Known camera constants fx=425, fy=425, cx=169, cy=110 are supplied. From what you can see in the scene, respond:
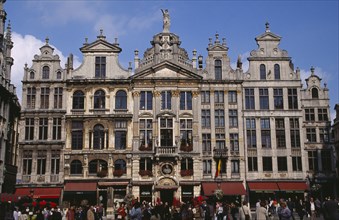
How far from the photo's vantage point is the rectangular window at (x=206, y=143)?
1745 inches

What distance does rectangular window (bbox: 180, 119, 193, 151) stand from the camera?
4425cm

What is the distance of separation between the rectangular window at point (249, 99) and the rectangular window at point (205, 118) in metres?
4.21

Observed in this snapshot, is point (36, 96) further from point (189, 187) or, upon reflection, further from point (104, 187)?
point (189, 187)

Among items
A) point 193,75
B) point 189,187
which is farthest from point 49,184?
point 193,75

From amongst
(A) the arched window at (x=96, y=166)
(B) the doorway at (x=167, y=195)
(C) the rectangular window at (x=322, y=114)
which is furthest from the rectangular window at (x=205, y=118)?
(C) the rectangular window at (x=322, y=114)

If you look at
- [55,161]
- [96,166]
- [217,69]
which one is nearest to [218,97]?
[217,69]

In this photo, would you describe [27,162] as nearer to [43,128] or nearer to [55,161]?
[55,161]

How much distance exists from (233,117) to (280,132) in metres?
5.20

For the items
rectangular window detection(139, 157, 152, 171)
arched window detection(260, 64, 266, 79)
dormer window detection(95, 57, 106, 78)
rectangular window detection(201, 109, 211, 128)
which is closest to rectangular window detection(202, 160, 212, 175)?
rectangular window detection(201, 109, 211, 128)

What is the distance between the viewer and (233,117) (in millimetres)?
45219

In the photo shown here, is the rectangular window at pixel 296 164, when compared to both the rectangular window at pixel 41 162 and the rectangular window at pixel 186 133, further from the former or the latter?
the rectangular window at pixel 41 162

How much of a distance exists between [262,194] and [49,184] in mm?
21648

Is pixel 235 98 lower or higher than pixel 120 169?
higher

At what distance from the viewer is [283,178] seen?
143 feet
